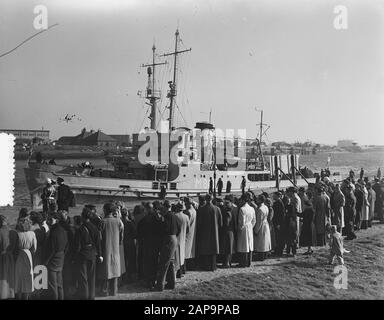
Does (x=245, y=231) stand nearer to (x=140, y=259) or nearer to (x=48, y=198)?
(x=140, y=259)

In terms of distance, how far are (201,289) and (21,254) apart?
3709mm

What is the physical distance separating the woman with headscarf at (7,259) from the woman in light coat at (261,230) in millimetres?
5913

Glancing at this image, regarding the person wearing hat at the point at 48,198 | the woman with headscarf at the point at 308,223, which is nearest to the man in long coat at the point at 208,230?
the woman with headscarf at the point at 308,223

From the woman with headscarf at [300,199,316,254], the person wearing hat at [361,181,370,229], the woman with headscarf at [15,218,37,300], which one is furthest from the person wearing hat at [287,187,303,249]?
the woman with headscarf at [15,218,37,300]

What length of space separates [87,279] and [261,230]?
4.77 metres

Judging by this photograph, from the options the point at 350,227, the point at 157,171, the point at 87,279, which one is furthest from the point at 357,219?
the point at 157,171

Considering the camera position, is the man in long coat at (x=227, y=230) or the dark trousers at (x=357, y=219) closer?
the man in long coat at (x=227, y=230)

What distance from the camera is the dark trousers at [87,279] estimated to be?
7.61m

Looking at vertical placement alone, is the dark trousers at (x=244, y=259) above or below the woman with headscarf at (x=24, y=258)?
below

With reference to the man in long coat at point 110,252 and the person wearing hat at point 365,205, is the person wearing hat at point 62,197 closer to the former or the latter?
the man in long coat at point 110,252

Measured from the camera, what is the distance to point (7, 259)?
727 cm

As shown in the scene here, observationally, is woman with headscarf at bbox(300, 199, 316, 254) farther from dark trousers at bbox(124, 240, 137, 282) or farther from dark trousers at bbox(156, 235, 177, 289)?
dark trousers at bbox(124, 240, 137, 282)
